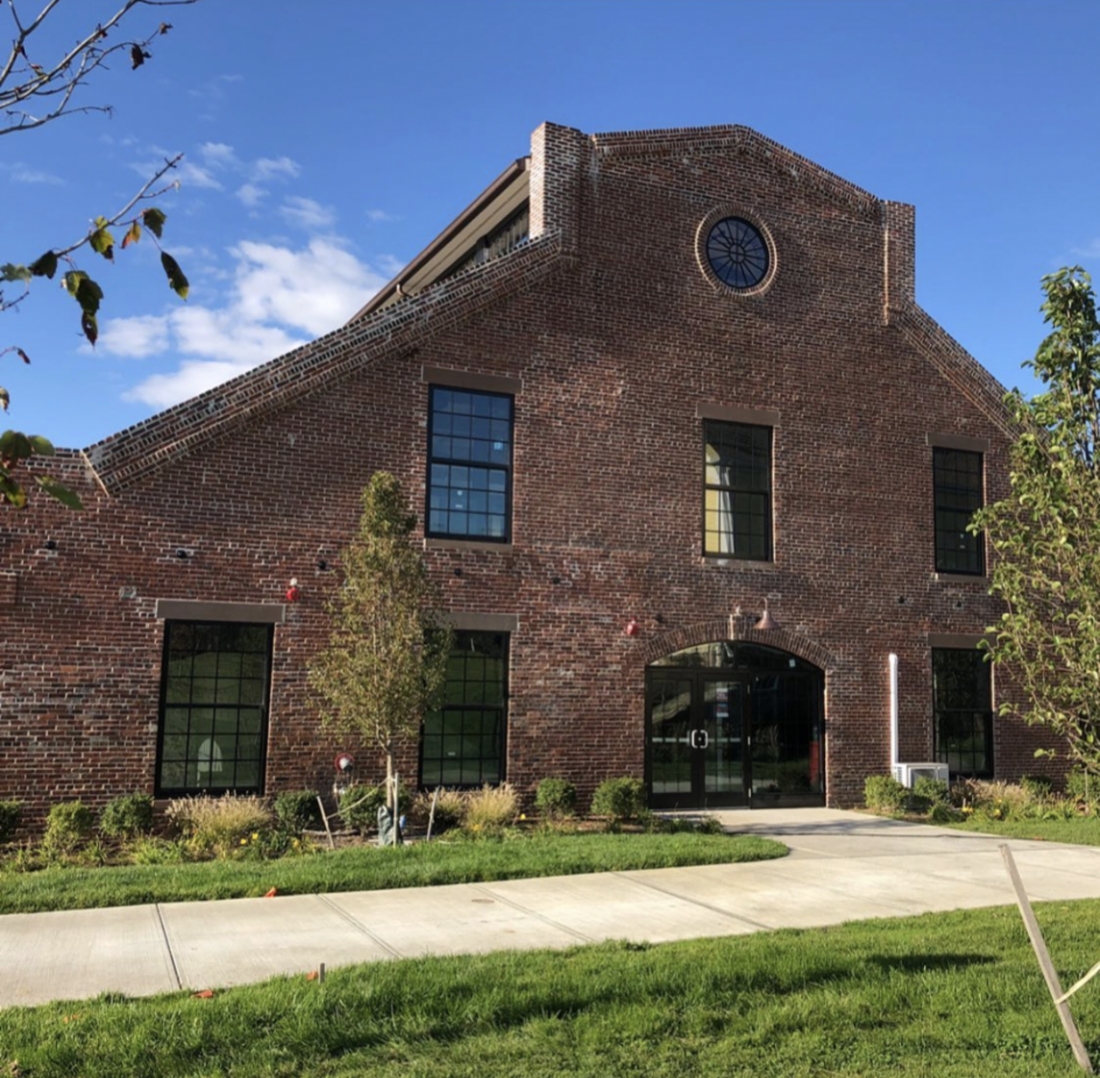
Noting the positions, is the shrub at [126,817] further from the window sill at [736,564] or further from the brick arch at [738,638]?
the window sill at [736,564]

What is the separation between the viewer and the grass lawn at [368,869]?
33.7 ft

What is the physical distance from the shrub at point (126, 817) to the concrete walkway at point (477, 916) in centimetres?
409

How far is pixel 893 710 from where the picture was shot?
62.8 feet


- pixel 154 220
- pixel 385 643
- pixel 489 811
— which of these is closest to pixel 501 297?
pixel 385 643

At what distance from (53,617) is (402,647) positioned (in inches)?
173

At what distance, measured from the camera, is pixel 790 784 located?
18656 mm

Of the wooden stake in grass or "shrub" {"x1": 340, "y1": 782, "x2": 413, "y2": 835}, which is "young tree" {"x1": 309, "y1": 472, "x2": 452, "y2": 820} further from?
the wooden stake in grass

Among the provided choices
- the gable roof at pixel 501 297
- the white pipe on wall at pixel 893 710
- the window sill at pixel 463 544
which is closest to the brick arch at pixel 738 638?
the white pipe on wall at pixel 893 710

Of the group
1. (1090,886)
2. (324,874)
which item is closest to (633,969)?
(324,874)

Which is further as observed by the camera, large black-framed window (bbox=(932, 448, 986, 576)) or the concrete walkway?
large black-framed window (bbox=(932, 448, 986, 576))

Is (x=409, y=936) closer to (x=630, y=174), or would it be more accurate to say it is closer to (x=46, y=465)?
(x=46, y=465)

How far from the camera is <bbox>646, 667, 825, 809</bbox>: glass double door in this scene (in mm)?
17719

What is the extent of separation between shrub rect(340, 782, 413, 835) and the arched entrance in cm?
444

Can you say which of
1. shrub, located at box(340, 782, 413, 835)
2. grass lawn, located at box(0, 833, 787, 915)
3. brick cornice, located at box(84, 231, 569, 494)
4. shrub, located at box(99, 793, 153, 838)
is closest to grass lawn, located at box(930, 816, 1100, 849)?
grass lawn, located at box(0, 833, 787, 915)
